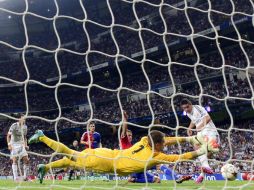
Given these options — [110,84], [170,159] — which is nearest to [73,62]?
[110,84]

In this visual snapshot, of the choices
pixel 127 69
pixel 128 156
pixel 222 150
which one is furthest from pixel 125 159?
pixel 127 69

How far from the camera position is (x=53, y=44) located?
23234 mm

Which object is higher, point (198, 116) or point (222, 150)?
point (198, 116)

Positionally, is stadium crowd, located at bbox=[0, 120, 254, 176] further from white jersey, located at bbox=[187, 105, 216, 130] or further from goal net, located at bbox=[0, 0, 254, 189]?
white jersey, located at bbox=[187, 105, 216, 130]

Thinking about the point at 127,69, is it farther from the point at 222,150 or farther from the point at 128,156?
the point at 128,156

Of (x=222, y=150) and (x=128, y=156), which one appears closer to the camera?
(x=128, y=156)

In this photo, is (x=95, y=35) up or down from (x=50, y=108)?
up

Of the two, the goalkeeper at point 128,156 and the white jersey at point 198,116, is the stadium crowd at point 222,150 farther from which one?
the goalkeeper at point 128,156

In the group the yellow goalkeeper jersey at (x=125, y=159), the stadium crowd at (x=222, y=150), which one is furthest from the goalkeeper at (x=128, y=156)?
the stadium crowd at (x=222, y=150)

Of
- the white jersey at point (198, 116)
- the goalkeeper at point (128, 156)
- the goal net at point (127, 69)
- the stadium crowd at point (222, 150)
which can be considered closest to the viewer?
the goalkeeper at point (128, 156)

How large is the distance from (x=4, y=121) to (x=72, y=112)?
138 inches

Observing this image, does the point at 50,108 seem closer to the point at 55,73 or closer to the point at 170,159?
the point at 55,73

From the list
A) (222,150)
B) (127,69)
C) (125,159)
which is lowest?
(125,159)

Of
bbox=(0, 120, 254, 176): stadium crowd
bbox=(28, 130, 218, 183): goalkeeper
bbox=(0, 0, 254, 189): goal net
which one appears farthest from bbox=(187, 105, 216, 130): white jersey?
bbox=(0, 0, 254, 189): goal net
